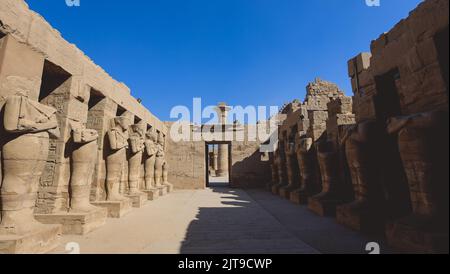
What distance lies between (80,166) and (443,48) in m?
5.94

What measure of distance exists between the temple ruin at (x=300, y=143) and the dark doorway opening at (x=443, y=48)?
0.04 ft

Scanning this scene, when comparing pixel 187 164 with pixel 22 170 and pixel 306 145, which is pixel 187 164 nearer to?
pixel 306 145

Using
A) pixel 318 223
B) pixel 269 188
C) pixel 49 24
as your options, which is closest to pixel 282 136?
pixel 269 188

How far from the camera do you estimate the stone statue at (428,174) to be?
245cm

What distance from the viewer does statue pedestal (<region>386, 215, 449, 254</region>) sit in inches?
93.0

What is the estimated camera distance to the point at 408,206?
3.53 metres

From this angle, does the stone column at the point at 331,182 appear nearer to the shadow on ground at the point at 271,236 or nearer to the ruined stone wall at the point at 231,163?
the shadow on ground at the point at 271,236

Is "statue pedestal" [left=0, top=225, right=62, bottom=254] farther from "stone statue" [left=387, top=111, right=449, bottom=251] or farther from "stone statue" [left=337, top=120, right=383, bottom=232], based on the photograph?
"stone statue" [left=337, top=120, right=383, bottom=232]

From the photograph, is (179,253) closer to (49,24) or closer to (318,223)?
(318,223)

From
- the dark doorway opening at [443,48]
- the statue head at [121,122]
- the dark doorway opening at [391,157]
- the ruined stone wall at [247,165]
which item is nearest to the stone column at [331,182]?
the dark doorway opening at [391,157]

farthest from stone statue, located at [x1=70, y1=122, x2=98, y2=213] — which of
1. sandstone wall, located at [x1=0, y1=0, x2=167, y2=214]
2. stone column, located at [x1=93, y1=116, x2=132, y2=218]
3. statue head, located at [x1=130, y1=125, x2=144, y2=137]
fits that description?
statue head, located at [x1=130, y1=125, x2=144, y2=137]

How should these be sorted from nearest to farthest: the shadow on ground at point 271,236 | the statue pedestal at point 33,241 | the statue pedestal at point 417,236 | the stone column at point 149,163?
the statue pedestal at point 417,236
the statue pedestal at point 33,241
the shadow on ground at point 271,236
the stone column at point 149,163
